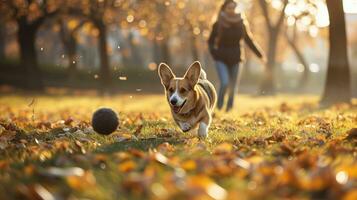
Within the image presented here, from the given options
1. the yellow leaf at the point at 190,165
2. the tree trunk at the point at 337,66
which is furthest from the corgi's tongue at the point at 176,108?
the tree trunk at the point at 337,66

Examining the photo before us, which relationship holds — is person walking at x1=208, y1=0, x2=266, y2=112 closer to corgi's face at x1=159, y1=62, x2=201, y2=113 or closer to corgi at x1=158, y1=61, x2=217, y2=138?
corgi at x1=158, y1=61, x2=217, y2=138

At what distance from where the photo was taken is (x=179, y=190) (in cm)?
295

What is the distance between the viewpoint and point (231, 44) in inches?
460

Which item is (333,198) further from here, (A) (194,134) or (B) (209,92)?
(B) (209,92)

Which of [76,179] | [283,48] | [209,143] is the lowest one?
[283,48]

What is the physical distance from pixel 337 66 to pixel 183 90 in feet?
33.3

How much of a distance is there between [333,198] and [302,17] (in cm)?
2809

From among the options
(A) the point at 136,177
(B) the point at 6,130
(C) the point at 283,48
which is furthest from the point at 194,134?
(C) the point at 283,48

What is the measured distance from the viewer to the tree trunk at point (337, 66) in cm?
1521

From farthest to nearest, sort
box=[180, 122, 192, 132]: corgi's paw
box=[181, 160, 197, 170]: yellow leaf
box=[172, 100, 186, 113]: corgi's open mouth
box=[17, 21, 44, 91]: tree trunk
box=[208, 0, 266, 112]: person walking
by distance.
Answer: box=[17, 21, 44, 91]: tree trunk
box=[208, 0, 266, 112]: person walking
box=[180, 122, 192, 132]: corgi's paw
box=[172, 100, 186, 113]: corgi's open mouth
box=[181, 160, 197, 170]: yellow leaf

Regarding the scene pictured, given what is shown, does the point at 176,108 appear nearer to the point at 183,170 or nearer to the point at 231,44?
the point at 183,170

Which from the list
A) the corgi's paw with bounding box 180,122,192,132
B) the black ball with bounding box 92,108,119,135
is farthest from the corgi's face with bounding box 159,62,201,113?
the black ball with bounding box 92,108,119,135

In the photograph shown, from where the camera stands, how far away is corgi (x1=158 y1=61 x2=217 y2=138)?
6410mm

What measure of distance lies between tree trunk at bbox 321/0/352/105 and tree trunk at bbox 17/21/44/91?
18.3m
